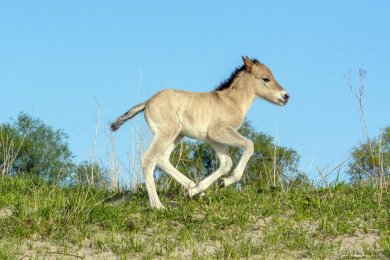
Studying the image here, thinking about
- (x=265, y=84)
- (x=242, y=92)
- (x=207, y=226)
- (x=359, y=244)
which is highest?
(x=265, y=84)

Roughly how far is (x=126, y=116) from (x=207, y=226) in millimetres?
3316

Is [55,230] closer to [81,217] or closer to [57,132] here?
[81,217]

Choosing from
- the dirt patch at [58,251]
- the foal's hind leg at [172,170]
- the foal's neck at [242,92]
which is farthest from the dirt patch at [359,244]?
the foal's neck at [242,92]

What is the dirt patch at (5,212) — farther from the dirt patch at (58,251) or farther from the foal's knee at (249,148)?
the foal's knee at (249,148)

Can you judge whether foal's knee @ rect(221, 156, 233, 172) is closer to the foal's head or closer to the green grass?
the green grass

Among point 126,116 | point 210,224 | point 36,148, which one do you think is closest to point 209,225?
point 210,224

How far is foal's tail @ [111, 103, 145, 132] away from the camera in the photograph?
11.9 metres

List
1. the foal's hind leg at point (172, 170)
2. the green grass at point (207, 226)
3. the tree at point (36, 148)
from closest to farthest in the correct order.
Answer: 1. the green grass at point (207, 226)
2. the foal's hind leg at point (172, 170)
3. the tree at point (36, 148)

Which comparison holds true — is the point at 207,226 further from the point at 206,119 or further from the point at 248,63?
the point at 248,63

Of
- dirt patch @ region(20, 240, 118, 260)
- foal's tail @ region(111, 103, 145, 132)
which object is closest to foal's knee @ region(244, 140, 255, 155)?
foal's tail @ region(111, 103, 145, 132)

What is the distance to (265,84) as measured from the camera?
13305mm

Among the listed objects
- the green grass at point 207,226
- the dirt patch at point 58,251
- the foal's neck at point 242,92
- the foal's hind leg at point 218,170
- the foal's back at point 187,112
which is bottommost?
the dirt patch at point 58,251

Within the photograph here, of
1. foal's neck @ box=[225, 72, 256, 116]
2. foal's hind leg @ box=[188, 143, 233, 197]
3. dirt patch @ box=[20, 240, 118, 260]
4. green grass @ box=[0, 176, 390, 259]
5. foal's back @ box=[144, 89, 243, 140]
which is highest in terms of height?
foal's neck @ box=[225, 72, 256, 116]

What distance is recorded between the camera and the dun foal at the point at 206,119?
11164 millimetres
